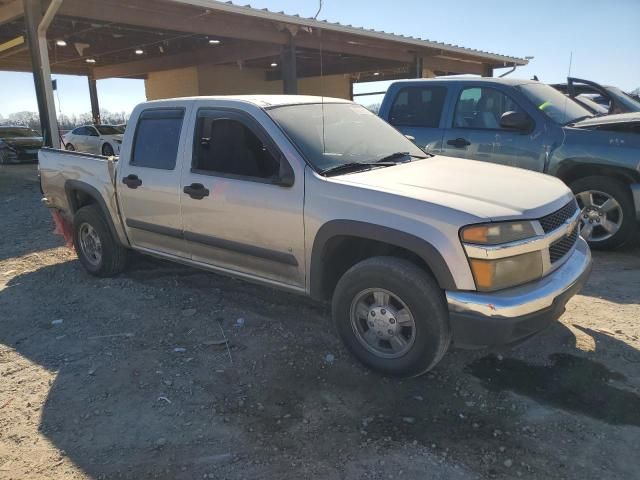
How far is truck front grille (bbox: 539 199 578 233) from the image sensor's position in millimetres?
3078

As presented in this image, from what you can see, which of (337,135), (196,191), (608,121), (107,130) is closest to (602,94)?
(608,121)

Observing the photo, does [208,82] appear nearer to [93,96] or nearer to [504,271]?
[93,96]

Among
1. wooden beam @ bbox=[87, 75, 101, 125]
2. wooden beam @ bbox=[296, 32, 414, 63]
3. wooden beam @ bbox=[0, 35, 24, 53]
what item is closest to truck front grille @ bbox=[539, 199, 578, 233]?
wooden beam @ bbox=[296, 32, 414, 63]

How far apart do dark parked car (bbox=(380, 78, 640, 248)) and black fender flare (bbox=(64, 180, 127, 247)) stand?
3.68 m

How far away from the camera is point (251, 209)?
3736 millimetres

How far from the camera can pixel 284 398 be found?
313 cm

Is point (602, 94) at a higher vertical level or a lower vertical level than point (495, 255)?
higher

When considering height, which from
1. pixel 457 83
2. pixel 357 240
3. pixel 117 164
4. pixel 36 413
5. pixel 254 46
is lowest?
pixel 36 413

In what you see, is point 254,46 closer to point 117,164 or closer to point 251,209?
point 117,164

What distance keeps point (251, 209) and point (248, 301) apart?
1.18m

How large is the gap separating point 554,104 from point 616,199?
1311 mm

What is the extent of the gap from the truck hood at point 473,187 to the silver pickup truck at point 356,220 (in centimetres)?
1

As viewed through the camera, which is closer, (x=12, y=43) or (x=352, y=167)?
(x=352, y=167)

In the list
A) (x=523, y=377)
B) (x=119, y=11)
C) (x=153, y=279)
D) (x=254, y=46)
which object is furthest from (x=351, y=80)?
(x=523, y=377)
